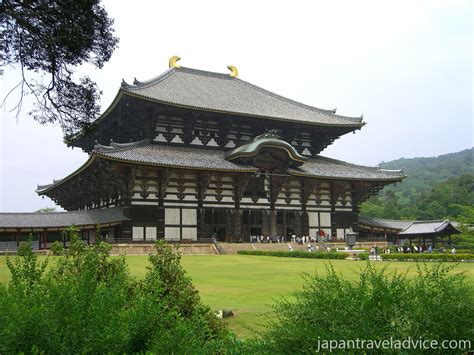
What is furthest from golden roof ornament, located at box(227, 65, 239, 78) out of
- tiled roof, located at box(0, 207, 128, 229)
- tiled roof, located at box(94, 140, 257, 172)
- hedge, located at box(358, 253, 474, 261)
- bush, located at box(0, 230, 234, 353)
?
bush, located at box(0, 230, 234, 353)

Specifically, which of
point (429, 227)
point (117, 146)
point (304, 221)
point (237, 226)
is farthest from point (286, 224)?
point (117, 146)

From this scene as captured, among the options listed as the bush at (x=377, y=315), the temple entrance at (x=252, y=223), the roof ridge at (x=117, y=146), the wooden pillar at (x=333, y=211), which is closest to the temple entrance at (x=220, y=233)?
the temple entrance at (x=252, y=223)

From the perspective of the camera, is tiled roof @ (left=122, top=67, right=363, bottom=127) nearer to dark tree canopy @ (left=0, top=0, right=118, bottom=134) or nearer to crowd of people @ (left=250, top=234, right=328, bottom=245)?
crowd of people @ (left=250, top=234, right=328, bottom=245)

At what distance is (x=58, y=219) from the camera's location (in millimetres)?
38250

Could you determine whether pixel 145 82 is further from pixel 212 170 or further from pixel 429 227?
pixel 429 227

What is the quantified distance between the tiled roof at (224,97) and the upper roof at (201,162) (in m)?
4.24

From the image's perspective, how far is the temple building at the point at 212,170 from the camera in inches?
1523

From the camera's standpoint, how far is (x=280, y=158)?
44.0m

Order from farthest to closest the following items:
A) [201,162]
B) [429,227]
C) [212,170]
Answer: [429,227] → [201,162] → [212,170]

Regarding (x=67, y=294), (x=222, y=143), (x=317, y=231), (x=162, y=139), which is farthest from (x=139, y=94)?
(x=67, y=294)

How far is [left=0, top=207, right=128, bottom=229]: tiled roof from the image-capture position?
121 ft

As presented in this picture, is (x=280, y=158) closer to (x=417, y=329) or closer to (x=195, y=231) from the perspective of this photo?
(x=195, y=231)

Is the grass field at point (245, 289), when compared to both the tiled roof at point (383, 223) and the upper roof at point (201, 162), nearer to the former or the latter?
the upper roof at point (201, 162)

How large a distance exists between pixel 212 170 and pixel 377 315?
3434 cm
